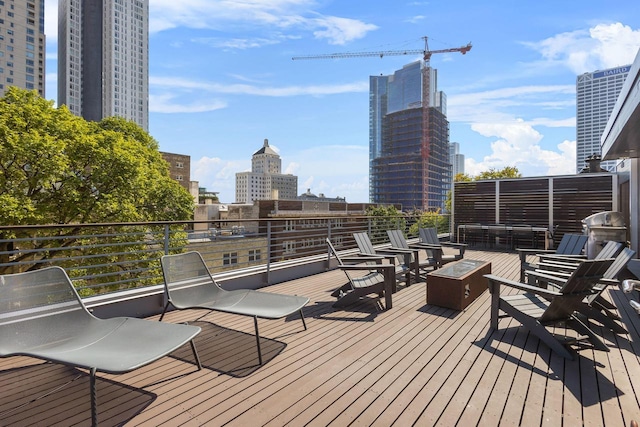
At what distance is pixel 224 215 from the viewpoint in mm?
51062

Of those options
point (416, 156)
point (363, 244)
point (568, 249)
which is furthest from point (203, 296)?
point (416, 156)

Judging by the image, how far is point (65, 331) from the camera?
2.32 m

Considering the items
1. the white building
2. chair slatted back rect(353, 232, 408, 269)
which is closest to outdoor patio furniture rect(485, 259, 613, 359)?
chair slatted back rect(353, 232, 408, 269)

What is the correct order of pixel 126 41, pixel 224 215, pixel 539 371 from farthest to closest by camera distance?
pixel 126 41 < pixel 224 215 < pixel 539 371

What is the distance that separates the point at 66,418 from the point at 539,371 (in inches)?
123

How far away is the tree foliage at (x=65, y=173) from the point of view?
12734 mm

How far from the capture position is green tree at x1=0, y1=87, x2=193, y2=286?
12742 millimetres

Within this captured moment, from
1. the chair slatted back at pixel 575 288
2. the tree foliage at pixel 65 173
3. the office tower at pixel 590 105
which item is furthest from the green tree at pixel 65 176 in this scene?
the office tower at pixel 590 105

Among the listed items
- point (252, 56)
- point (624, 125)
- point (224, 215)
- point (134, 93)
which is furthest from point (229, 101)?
point (134, 93)

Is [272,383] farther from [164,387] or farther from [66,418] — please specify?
[66,418]

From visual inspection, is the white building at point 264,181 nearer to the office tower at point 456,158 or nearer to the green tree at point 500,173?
the office tower at point 456,158

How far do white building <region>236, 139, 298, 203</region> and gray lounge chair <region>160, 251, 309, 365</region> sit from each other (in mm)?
116693

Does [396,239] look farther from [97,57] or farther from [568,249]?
[97,57]

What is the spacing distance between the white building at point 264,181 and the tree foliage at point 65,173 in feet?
339
